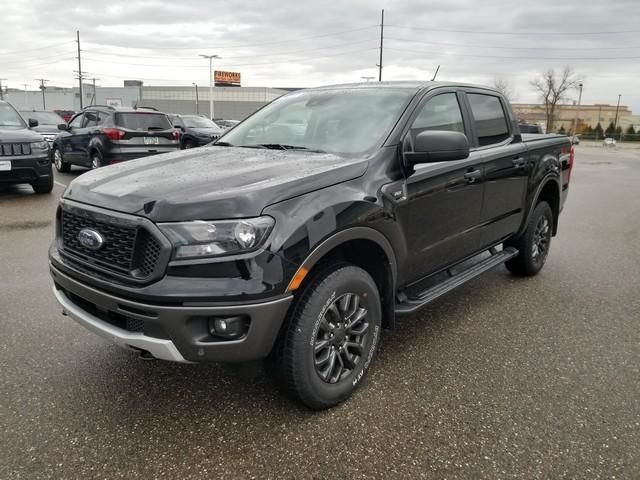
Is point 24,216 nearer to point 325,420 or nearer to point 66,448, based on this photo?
point 66,448

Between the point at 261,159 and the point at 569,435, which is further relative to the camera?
the point at 261,159

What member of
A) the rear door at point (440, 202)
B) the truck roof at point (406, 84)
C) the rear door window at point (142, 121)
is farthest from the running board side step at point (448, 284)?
the rear door window at point (142, 121)

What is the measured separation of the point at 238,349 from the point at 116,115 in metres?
9.95

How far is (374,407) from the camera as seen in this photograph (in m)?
2.84

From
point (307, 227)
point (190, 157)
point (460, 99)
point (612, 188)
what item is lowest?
point (612, 188)

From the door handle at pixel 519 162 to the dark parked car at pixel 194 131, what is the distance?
1287cm

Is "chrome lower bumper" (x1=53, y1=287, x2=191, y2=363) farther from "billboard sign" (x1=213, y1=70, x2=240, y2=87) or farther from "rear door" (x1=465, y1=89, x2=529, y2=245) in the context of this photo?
"billboard sign" (x1=213, y1=70, x2=240, y2=87)

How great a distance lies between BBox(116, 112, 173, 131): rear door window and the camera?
10.9 m

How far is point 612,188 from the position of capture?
1370 cm

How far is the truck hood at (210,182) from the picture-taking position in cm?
235

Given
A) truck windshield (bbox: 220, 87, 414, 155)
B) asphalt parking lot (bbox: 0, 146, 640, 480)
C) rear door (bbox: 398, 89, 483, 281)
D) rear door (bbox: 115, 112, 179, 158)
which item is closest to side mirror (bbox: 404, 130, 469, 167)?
rear door (bbox: 398, 89, 483, 281)

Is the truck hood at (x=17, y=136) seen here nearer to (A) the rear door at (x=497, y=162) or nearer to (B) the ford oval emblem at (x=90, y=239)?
(B) the ford oval emblem at (x=90, y=239)

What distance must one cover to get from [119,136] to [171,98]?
3416 inches

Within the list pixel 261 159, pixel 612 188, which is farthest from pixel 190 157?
pixel 612 188
